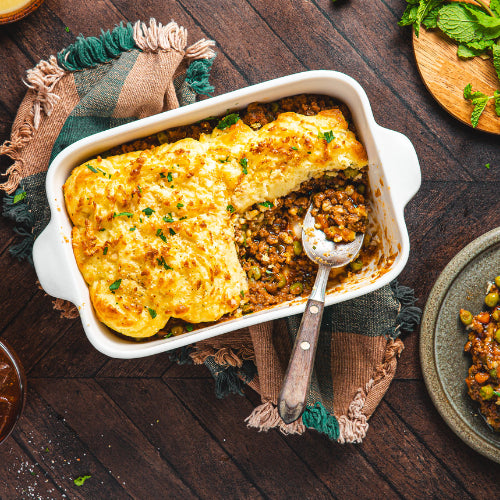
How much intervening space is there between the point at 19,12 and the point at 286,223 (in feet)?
6.23

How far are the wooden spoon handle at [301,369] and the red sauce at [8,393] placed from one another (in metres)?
1.58

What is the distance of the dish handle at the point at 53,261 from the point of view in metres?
2.20

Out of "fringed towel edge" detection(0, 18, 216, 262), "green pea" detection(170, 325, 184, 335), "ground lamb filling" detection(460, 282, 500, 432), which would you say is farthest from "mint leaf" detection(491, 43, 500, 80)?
"green pea" detection(170, 325, 184, 335)

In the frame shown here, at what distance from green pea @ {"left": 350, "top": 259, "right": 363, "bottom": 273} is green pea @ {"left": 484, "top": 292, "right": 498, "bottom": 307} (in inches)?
31.7

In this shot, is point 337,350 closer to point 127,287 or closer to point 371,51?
point 127,287

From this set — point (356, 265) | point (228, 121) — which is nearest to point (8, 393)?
point (228, 121)

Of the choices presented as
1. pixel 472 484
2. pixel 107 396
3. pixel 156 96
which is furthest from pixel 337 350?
pixel 156 96

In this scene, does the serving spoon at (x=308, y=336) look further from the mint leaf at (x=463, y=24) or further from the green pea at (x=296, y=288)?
the mint leaf at (x=463, y=24)

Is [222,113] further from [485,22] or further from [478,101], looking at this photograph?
[485,22]

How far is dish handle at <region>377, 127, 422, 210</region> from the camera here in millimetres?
2164

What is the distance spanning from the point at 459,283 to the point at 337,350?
803 millimetres

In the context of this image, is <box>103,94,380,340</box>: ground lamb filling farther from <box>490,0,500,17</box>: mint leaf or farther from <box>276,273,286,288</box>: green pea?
<box>490,0,500,17</box>: mint leaf

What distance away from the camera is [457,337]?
2730 millimetres

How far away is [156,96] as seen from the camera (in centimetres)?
254
